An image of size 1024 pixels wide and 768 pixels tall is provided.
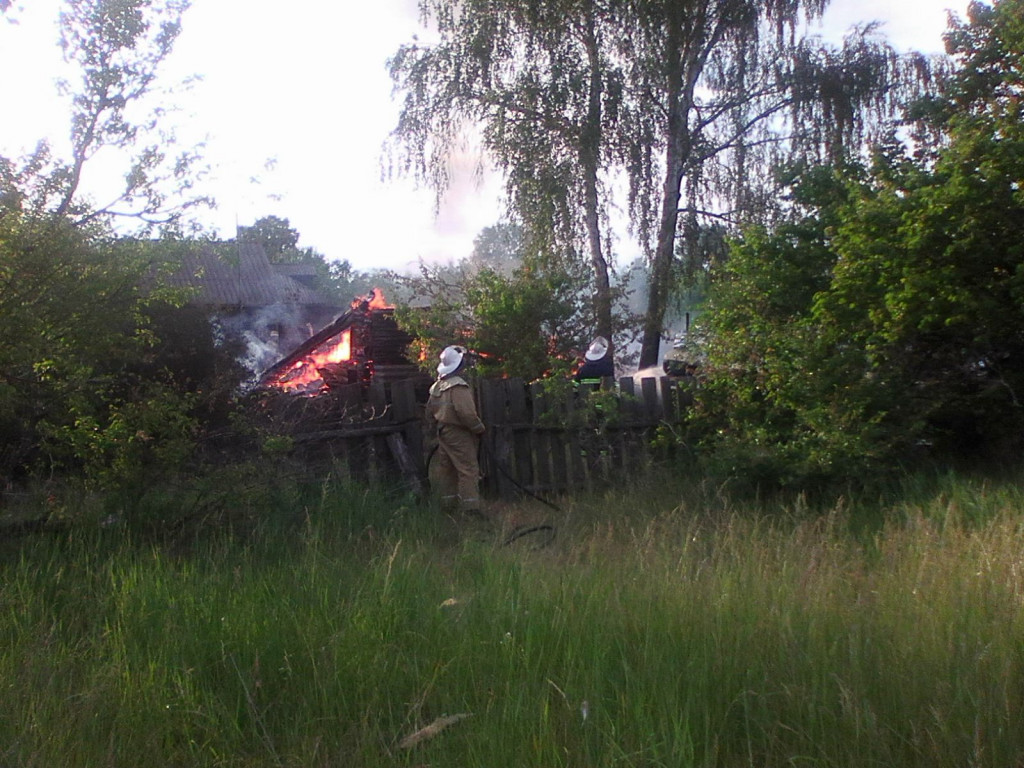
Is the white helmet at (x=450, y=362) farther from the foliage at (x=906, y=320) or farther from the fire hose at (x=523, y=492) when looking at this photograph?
the foliage at (x=906, y=320)

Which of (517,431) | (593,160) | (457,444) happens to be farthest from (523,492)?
(593,160)

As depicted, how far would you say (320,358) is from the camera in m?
17.2

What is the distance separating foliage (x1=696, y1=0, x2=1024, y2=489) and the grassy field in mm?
2765

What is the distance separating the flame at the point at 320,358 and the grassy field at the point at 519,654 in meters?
10.6

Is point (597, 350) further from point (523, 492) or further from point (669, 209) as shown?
point (669, 209)

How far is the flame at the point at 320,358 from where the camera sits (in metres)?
16.3

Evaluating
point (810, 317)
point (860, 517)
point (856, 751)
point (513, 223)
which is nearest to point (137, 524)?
point (856, 751)

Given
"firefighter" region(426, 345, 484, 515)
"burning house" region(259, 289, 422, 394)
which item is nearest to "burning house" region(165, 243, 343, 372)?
"burning house" region(259, 289, 422, 394)

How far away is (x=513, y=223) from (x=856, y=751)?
14.1 meters

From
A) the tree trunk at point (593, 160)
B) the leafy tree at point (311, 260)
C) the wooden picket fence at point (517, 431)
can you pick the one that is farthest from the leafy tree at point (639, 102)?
the leafy tree at point (311, 260)

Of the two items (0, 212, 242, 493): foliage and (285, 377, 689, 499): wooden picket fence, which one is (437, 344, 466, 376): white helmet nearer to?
(285, 377, 689, 499): wooden picket fence

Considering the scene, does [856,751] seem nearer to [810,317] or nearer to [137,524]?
[137,524]

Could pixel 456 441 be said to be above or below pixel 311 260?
below

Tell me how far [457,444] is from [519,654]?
4.84 metres
